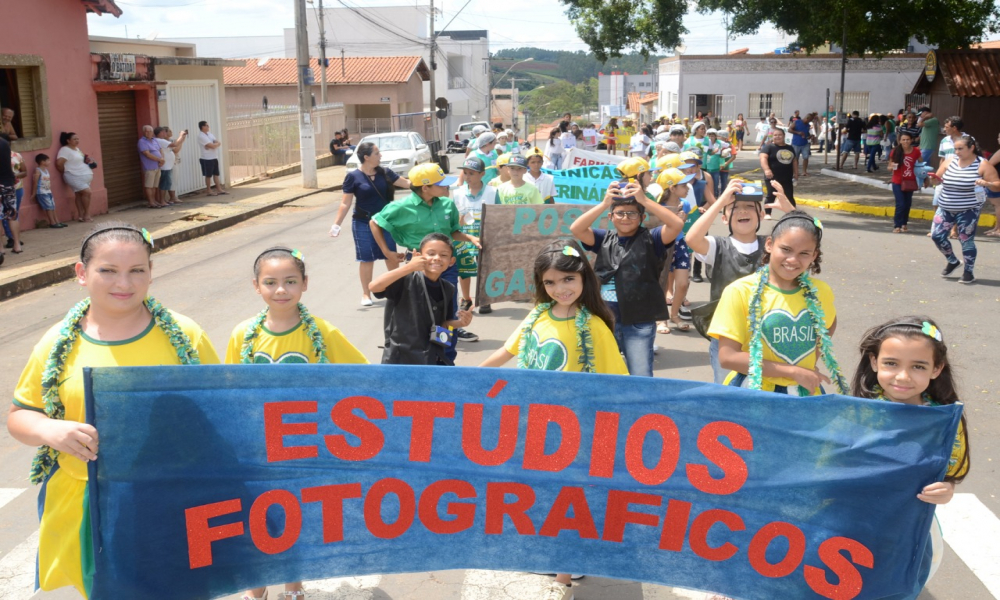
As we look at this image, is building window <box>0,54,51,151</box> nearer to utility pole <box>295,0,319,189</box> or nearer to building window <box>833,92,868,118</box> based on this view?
utility pole <box>295,0,319,189</box>

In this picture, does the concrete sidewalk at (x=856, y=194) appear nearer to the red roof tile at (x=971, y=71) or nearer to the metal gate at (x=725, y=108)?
the red roof tile at (x=971, y=71)

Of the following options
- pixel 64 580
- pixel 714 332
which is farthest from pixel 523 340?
pixel 64 580

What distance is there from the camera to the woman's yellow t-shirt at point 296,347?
428 cm

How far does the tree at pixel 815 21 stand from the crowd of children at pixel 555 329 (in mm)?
18019

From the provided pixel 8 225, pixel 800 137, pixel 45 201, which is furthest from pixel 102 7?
pixel 800 137

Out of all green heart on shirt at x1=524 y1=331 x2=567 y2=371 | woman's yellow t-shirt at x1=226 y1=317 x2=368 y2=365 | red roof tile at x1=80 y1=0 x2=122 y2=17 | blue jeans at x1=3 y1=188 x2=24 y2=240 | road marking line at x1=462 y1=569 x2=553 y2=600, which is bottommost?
road marking line at x1=462 y1=569 x2=553 y2=600

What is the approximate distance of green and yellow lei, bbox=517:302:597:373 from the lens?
436 centimetres

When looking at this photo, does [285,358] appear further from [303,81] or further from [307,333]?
[303,81]

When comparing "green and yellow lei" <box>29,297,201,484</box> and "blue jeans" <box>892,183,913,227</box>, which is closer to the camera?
"green and yellow lei" <box>29,297,201,484</box>

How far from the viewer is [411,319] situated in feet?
18.2

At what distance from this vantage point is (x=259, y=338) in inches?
171

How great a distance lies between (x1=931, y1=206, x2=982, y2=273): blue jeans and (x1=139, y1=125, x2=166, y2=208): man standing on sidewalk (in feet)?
48.7

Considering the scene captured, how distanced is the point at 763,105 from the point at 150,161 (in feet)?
118

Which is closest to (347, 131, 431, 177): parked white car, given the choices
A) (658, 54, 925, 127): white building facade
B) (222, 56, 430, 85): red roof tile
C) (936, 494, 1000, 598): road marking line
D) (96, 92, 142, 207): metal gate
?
(96, 92, 142, 207): metal gate
